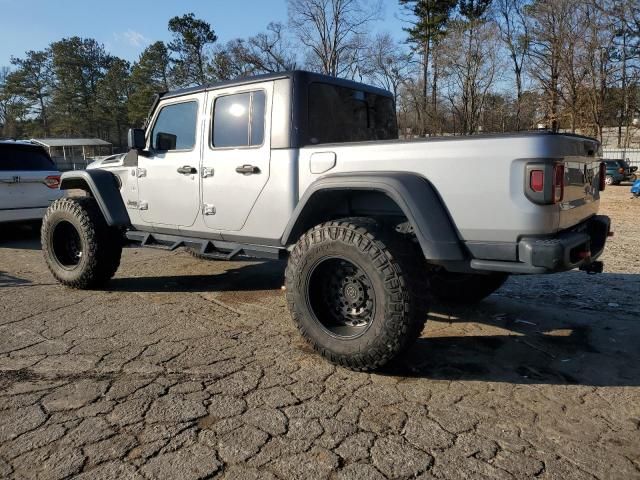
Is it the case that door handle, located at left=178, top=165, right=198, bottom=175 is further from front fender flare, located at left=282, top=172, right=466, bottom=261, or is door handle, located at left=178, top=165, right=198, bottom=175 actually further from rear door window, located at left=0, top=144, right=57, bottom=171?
rear door window, located at left=0, top=144, right=57, bottom=171

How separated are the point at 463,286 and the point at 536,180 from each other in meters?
2.07

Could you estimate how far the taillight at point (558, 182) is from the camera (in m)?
2.83

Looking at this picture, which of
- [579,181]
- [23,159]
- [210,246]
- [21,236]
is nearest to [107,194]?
[210,246]

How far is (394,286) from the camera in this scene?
10.2 feet

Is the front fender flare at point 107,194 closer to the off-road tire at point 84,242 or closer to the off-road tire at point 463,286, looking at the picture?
the off-road tire at point 84,242

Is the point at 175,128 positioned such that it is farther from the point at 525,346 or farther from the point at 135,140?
the point at 525,346

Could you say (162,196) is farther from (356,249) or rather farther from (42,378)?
(356,249)

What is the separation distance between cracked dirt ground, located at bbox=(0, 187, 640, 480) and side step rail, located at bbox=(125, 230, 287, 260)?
57cm

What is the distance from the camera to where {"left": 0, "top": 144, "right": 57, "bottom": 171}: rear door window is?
7.98 metres

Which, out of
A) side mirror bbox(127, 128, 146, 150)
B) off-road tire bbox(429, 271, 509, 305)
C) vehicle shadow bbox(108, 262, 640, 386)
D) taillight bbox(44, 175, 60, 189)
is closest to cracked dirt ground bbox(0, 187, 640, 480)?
vehicle shadow bbox(108, 262, 640, 386)

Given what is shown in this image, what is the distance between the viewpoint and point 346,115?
4.36 m

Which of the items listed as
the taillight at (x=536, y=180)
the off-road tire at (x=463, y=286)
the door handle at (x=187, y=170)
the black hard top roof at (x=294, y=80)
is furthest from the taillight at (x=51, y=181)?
the taillight at (x=536, y=180)

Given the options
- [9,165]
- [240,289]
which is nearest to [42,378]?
[240,289]

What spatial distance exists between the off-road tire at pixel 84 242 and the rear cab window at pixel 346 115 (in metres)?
2.57
